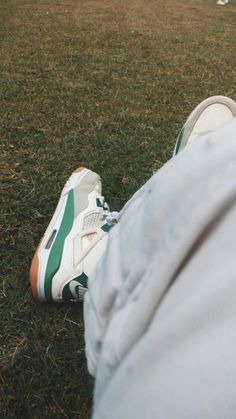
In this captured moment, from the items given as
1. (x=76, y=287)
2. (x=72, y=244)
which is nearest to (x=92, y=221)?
(x=72, y=244)

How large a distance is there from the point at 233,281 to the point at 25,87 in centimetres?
178

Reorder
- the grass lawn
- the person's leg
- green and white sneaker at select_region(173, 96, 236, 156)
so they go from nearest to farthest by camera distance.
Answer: the person's leg → the grass lawn → green and white sneaker at select_region(173, 96, 236, 156)

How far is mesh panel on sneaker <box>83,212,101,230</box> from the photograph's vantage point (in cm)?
107

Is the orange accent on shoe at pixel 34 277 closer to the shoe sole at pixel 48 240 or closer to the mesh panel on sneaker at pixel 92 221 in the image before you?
the shoe sole at pixel 48 240

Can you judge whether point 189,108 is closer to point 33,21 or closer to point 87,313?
point 87,313

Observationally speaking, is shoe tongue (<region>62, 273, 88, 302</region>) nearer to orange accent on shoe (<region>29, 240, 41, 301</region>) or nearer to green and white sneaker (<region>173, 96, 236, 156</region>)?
orange accent on shoe (<region>29, 240, 41, 301</region>)

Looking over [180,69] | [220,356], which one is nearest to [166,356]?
[220,356]

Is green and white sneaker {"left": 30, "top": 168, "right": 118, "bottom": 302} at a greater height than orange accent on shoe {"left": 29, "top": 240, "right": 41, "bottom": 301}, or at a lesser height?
greater

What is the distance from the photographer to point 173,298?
357mm

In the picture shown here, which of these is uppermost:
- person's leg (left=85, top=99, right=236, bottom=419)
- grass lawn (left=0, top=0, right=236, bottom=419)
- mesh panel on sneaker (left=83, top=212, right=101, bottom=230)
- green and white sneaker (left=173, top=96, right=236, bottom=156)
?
person's leg (left=85, top=99, right=236, bottom=419)

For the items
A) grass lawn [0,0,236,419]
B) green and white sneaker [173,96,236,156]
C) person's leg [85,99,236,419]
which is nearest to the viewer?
person's leg [85,99,236,419]

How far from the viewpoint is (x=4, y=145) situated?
4.81 feet

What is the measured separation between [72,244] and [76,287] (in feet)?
0.37

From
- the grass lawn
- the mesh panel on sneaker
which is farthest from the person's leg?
the mesh panel on sneaker
